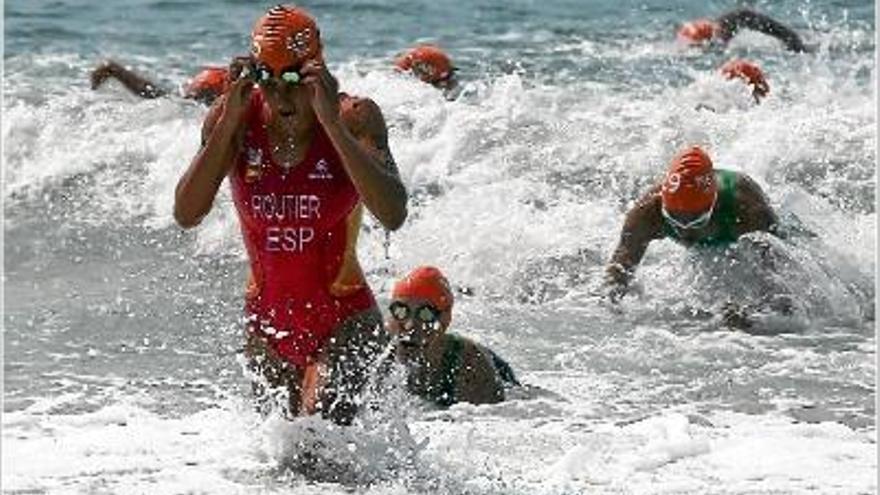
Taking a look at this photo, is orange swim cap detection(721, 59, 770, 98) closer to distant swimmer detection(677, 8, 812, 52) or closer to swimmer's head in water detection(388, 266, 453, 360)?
distant swimmer detection(677, 8, 812, 52)

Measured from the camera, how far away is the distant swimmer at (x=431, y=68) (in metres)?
18.4

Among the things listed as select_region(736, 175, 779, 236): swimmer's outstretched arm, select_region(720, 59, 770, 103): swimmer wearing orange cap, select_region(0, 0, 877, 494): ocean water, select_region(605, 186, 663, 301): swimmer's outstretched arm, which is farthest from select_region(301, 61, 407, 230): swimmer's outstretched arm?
select_region(720, 59, 770, 103): swimmer wearing orange cap

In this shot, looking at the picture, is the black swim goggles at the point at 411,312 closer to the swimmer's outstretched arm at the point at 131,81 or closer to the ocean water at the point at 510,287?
the ocean water at the point at 510,287

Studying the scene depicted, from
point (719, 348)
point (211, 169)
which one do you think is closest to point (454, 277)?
point (719, 348)

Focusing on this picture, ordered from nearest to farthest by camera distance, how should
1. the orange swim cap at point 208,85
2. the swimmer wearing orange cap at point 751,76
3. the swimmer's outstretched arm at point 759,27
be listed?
the orange swim cap at point 208,85 → the swimmer wearing orange cap at point 751,76 → the swimmer's outstretched arm at point 759,27

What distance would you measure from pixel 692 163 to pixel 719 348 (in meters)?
1.24

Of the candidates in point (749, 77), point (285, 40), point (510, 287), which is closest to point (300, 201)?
point (285, 40)

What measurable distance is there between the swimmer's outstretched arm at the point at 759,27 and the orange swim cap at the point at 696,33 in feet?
0.61

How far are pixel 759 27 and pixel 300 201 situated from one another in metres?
15.7

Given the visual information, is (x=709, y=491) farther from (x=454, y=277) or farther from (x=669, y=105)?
(x=669, y=105)

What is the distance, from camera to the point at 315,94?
5.70m

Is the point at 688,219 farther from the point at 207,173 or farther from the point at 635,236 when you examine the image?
the point at 207,173

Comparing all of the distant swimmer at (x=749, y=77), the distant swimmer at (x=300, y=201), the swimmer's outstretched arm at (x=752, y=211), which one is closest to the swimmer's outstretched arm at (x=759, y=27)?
the distant swimmer at (x=749, y=77)

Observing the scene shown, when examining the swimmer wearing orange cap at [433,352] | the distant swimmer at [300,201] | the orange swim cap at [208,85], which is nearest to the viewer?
the distant swimmer at [300,201]
